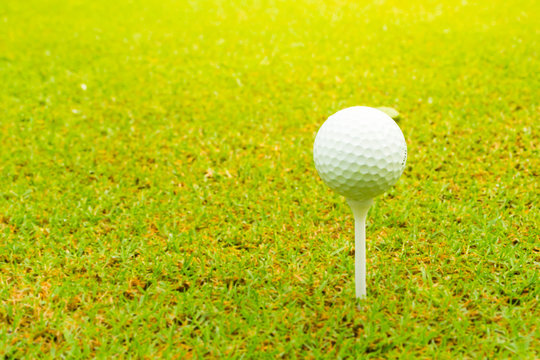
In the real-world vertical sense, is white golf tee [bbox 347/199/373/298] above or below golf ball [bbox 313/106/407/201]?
below

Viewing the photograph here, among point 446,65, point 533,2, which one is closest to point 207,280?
point 446,65

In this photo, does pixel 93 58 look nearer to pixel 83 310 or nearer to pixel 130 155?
pixel 130 155

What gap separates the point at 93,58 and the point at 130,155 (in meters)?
3.19

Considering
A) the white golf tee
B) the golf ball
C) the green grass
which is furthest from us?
the green grass

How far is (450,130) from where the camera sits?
432 cm

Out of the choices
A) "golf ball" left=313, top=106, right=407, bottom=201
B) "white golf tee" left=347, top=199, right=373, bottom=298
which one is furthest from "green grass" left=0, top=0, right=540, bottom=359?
"golf ball" left=313, top=106, right=407, bottom=201

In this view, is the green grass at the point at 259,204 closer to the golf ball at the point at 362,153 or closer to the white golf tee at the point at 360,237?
the white golf tee at the point at 360,237

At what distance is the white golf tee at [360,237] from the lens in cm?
→ 213

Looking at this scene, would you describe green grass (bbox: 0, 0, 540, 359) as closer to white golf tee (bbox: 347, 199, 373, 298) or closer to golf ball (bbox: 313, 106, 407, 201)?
white golf tee (bbox: 347, 199, 373, 298)

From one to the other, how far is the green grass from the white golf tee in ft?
0.43

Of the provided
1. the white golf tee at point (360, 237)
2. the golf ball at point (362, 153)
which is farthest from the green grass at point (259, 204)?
the golf ball at point (362, 153)

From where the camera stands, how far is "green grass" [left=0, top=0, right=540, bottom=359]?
2279 millimetres

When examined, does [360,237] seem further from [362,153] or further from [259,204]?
[259,204]

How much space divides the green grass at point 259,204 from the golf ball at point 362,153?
2.30 ft
